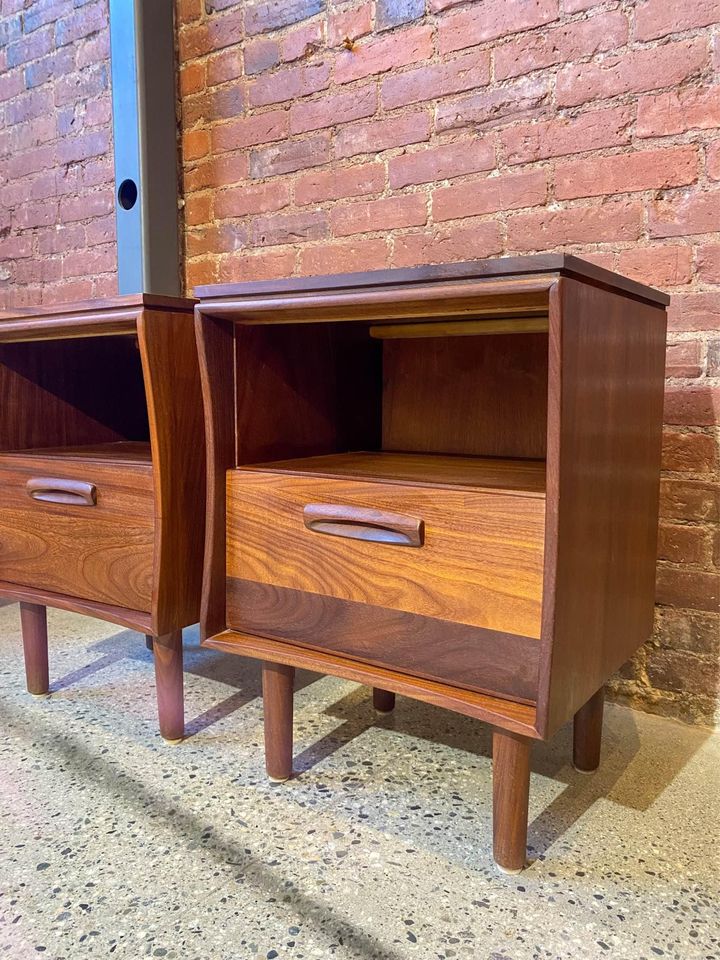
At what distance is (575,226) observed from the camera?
1268 millimetres

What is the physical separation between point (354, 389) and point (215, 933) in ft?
2.68

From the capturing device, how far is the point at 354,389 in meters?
1.27

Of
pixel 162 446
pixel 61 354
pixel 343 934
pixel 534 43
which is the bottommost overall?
pixel 343 934

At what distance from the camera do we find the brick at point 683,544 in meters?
1.21

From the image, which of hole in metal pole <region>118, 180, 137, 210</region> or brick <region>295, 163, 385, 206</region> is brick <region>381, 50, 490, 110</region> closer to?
brick <region>295, 163, 385, 206</region>

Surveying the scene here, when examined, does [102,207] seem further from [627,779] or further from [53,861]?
[627,779]

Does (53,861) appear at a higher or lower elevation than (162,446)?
lower

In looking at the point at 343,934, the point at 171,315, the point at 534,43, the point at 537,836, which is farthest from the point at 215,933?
the point at 534,43

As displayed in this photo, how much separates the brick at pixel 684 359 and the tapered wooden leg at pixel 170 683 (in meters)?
0.91

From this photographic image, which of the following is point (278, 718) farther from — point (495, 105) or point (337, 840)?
point (495, 105)

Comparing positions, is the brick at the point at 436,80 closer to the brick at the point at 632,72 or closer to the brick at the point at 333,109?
the brick at the point at 333,109

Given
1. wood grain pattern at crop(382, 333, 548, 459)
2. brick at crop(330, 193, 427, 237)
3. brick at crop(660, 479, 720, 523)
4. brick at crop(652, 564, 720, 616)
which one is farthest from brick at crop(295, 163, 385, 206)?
brick at crop(652, 564, 720, 616)

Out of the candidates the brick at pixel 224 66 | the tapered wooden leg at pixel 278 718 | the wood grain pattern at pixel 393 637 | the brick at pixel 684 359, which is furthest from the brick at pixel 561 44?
the tapered wooden leg at pixel 278 718

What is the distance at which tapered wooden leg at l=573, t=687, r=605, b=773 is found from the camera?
1.08 meters
